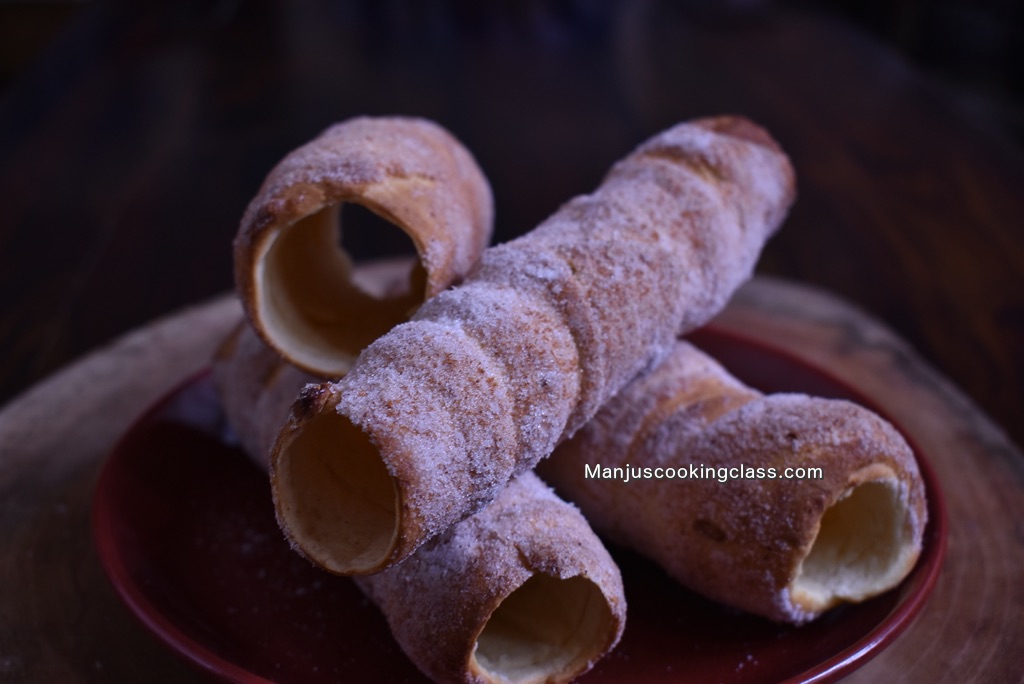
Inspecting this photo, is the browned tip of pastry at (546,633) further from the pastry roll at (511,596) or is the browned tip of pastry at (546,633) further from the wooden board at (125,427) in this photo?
the wooden board at (125,427)

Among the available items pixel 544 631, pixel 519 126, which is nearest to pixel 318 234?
pixel 544 631

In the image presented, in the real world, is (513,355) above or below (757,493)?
above

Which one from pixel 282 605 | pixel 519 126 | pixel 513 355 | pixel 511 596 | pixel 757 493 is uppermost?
pixel 513 355

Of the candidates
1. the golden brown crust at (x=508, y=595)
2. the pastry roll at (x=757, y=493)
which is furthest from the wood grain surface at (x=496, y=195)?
the golden brown crust at (x=508, y=595)

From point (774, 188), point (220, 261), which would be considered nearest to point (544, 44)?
point (220, 261)

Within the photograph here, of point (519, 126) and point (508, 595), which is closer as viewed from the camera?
point (508, 595)

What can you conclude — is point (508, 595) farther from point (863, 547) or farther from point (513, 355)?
point (863, 547)
